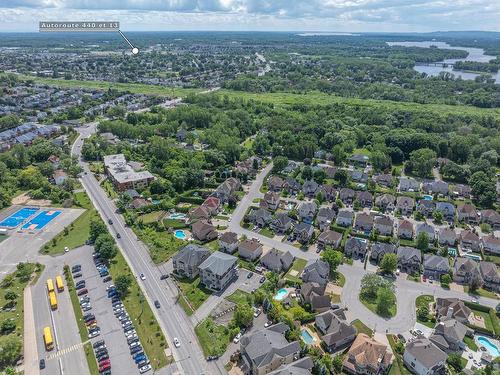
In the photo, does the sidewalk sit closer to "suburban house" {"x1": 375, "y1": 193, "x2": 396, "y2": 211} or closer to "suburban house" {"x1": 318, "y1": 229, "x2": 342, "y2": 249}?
"suburban house" {"x1": 318, "y1": 229, "x2": 342, "y2": 249}

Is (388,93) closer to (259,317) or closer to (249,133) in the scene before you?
(249,133)

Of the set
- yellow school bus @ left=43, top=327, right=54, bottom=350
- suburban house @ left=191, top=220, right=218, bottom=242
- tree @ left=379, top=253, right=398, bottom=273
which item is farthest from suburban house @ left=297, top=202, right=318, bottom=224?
yellow school bus @ left=43, top=327, right=54, bottom=350

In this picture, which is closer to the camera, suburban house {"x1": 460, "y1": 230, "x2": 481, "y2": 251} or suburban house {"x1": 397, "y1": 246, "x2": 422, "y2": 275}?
suburban house {"x1": 397, "y1": 246, "x2": 422, "y2": 275}

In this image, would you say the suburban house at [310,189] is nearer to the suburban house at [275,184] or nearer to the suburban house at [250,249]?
the suburban house at [275,184]

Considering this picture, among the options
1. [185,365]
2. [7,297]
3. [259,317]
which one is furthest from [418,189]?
[7,297]

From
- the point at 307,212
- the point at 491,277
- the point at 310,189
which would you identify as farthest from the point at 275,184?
the point at 491,277

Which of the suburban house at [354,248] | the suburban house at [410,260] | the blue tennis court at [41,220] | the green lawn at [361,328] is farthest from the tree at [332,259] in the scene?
the blue tennis court at [41,220]
